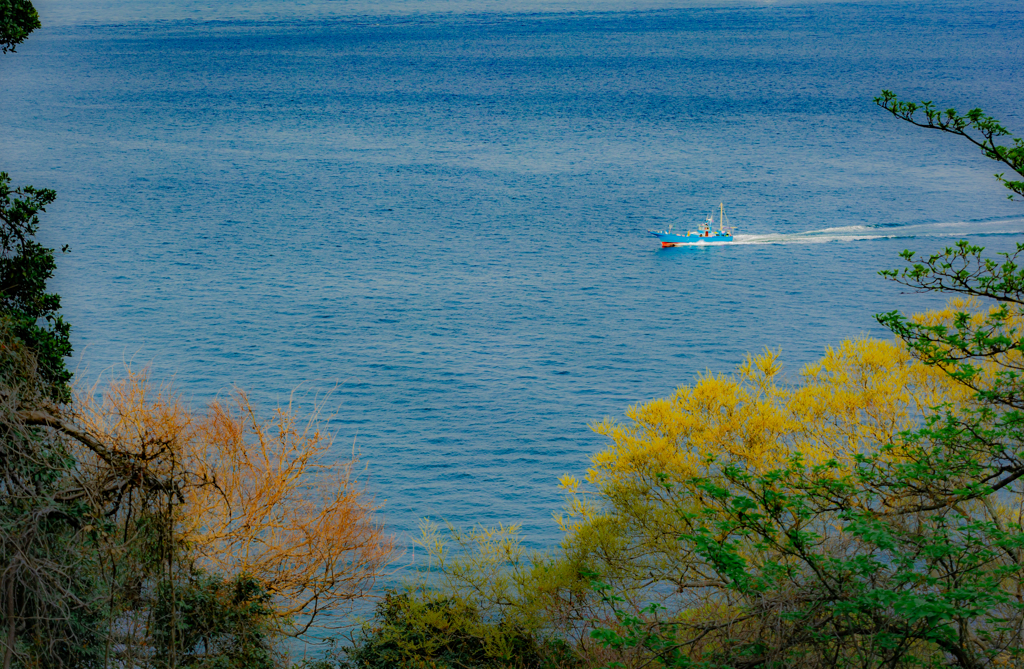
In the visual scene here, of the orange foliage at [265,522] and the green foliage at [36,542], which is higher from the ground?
the green foliage at [36,542]

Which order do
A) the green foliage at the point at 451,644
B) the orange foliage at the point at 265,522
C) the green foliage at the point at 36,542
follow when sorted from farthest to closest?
the orange foliage at the point at 265,522 < the green foliage at the point at 451,644 < the green foliage at the point at 36,542

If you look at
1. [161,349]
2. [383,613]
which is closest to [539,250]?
[161,349]

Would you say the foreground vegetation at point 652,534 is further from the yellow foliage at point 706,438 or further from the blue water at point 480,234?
the blue water at point 480,234

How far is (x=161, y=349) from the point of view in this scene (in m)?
49.9

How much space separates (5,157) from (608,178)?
59.0m

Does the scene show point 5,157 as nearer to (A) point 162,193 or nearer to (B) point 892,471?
(A) point 162,193

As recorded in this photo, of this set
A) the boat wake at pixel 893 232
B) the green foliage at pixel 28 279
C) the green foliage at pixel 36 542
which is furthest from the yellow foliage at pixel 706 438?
the boat wake at pixel 893 232

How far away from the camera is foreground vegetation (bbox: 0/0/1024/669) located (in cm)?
1084

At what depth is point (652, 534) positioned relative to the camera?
63.6 ft

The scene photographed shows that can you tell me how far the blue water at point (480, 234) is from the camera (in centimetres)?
A: 4534

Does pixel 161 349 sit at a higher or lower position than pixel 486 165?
lower

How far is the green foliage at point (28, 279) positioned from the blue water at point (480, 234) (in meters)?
20.8

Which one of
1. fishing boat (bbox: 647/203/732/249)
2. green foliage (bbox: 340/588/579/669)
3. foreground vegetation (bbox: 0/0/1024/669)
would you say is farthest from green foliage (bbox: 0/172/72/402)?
fishing boat (bbox: 647/203/732/249)

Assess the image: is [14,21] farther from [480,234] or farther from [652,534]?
[480,234]
